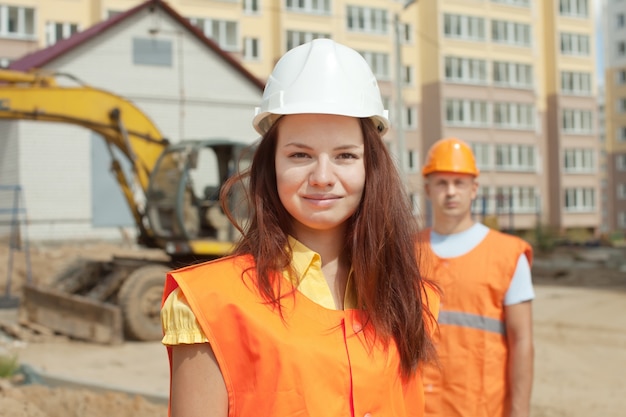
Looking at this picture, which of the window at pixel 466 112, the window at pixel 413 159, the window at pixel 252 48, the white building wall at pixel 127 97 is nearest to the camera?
the white building wall at pixel 127 97

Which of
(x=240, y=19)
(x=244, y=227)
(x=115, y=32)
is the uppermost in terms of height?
(x=240, y=19)

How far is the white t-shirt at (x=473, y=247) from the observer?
3.41 meters

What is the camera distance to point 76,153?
28594 mm

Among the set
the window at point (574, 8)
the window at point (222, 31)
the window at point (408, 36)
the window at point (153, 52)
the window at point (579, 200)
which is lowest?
the window at point (579, 200)

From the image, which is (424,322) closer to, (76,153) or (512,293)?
(512,293)

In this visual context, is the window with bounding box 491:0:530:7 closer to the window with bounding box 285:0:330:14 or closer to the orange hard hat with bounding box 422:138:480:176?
the window with bounding box 285:0:330:14

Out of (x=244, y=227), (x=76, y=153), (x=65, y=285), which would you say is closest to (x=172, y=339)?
(x=244, y=227)

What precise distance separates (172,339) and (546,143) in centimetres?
5859

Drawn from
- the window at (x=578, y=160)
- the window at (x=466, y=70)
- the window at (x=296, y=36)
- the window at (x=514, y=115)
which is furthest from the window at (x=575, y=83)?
the window at (x=296, y=36)

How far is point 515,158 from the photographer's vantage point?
178ft

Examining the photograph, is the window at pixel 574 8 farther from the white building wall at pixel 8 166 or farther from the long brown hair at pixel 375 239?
the long brown hair at pixel 375 239

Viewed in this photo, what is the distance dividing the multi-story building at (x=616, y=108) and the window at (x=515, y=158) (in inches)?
667

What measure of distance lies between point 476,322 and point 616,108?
71477mm

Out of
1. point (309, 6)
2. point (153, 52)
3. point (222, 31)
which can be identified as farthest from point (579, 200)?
point (153, 52)
